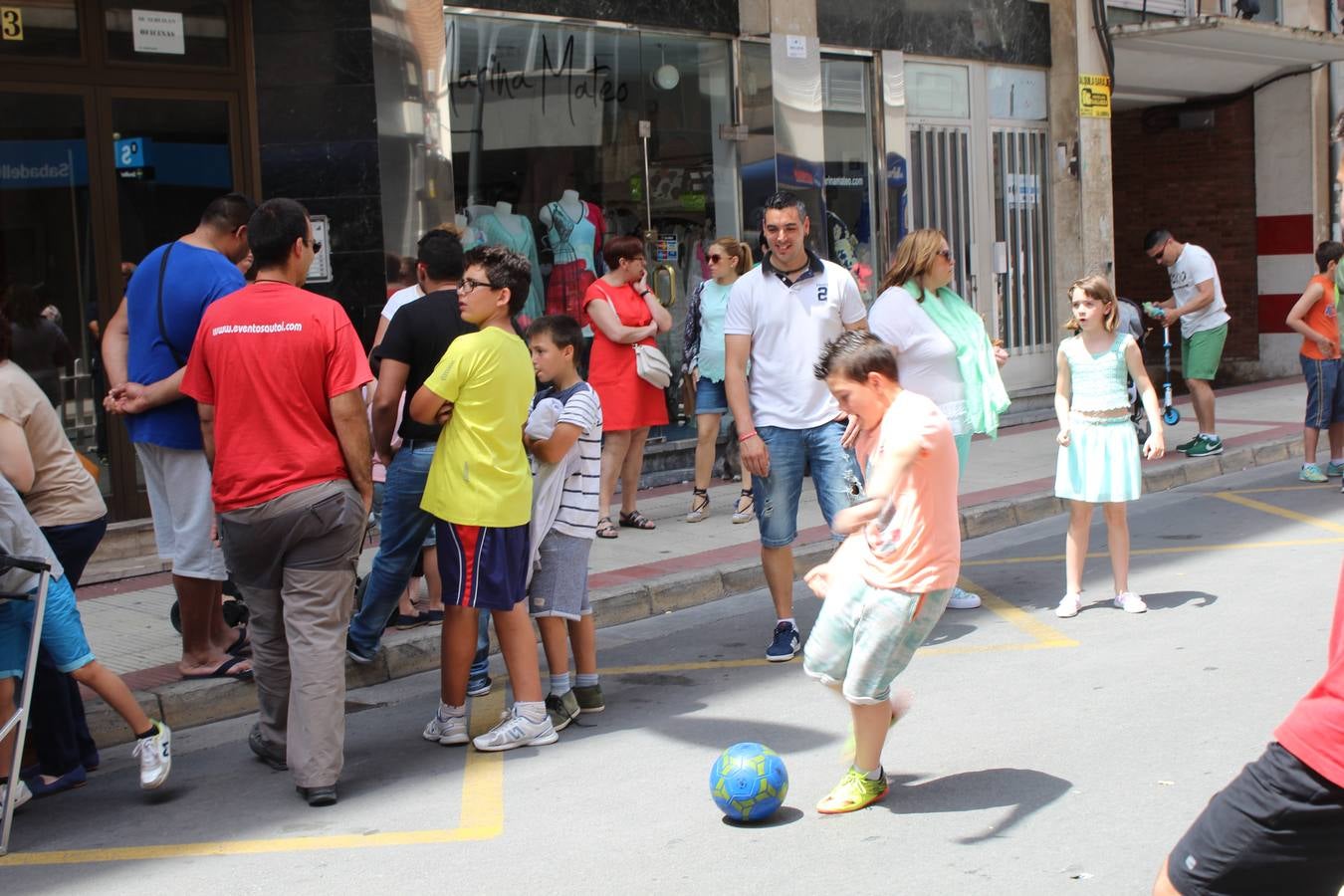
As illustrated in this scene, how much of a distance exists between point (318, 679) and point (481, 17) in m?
7.06

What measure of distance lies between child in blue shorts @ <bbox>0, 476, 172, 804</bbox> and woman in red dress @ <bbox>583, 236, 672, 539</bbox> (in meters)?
4.58

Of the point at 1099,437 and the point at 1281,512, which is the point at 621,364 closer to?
the point at 1099,437

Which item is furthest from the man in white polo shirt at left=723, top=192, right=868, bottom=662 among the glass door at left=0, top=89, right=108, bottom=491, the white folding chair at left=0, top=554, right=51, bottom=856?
the glass door at left=0, top=89, right=108, bottom=491

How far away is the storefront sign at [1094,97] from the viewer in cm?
Result: 1582

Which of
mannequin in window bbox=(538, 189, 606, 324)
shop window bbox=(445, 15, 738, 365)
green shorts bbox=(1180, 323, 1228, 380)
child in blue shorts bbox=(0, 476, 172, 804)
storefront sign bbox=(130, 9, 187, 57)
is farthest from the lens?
green shorts bbox=(1180, 323, 1228, 380)

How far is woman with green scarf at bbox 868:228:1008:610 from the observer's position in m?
6.98

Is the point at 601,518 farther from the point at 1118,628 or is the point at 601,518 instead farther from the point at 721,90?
the point at 721,90

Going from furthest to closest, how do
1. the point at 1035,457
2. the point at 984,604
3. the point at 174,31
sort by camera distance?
the point at 1035,457 → the point at 174,31 → the point at 984,604

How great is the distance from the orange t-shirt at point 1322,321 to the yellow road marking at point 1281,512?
1.18 metres

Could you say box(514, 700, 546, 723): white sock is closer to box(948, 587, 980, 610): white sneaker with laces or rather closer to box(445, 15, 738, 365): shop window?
box(948, 587, 980, 610): white sneaker with laces

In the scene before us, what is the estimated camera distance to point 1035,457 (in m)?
12.5

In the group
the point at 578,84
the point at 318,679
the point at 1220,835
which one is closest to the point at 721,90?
the point at 578,84

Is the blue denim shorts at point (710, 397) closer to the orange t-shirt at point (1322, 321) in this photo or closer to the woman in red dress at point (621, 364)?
the woman in red dress at point (621, 364)

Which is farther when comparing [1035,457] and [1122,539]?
[1035,457]
